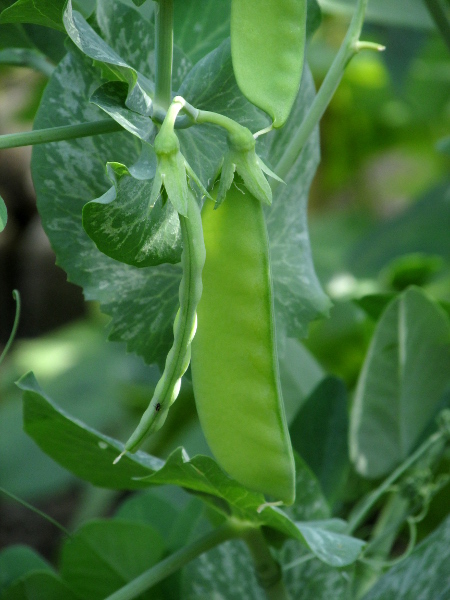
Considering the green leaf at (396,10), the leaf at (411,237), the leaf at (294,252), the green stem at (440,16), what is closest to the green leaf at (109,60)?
the leaf at (294,252)

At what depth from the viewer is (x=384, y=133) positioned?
1.24 m

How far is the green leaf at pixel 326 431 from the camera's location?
420 millimetres

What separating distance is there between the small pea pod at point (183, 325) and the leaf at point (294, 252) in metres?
0.14

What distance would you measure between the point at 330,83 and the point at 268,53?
68mm

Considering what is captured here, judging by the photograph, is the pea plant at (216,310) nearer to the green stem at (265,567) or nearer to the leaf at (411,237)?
the green stem at (265,567)

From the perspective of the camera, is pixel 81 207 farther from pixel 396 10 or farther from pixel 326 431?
pixel 396 10

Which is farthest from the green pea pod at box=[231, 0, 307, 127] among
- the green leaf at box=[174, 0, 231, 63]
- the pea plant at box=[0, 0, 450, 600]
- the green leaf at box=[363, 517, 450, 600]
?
the green leaf at box=[363, 517, 450, 600]

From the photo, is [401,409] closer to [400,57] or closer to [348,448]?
[348,448]

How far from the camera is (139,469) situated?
294 millimetres

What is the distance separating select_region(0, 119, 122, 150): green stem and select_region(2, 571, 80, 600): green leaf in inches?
9.3

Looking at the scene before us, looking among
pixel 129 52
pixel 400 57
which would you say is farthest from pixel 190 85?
pixel 400 57

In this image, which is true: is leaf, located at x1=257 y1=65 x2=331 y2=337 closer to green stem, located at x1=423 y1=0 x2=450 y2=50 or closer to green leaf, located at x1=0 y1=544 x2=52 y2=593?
green stem, located at x1=423 y1=0 x2=450 y2=50

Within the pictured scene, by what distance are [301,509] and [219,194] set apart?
0.68ft

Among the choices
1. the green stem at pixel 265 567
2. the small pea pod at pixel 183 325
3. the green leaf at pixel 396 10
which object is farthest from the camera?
the green leaf at pixel 396 10
